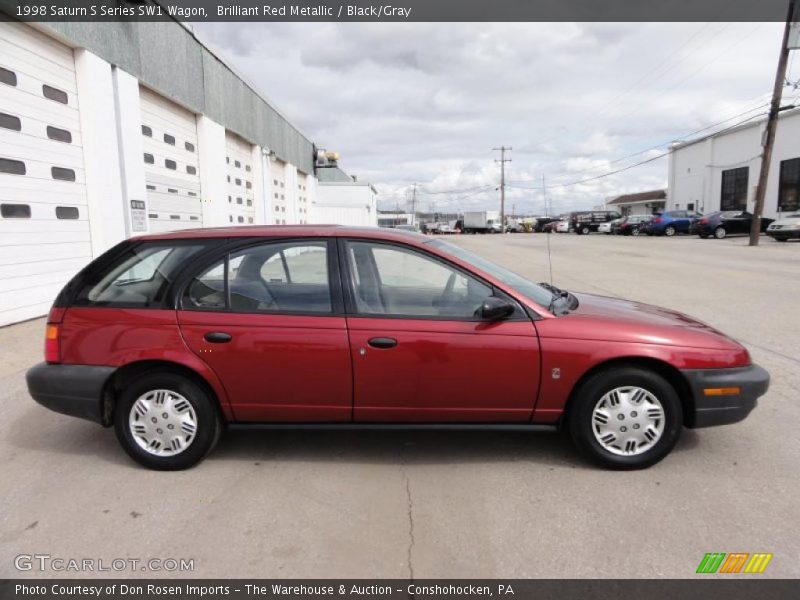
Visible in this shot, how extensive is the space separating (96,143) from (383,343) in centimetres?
783

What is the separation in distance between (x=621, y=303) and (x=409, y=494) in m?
2.18

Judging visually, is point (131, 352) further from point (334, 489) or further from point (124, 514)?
point (334, 489)

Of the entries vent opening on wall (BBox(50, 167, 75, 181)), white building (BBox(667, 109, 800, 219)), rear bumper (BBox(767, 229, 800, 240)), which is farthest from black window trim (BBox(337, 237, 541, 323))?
white building (BBox(667, 109, 800, 219))

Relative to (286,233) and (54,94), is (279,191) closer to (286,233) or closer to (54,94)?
(54,94)

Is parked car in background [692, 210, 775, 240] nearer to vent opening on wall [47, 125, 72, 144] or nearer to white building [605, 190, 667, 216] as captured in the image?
vent opening on wall [47, 125, 72, 144]

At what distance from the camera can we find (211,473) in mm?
3305

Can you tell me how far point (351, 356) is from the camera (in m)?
3.16

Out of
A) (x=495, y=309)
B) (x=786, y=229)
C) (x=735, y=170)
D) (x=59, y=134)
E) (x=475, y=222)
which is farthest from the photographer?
(x=475, y=222)

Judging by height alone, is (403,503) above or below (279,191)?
below

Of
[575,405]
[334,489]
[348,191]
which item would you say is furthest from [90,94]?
[348,191]

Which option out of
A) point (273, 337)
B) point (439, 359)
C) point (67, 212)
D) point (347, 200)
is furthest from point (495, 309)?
point (347, 200)

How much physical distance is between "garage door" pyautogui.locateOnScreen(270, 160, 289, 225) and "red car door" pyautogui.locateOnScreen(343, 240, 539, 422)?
703 inches

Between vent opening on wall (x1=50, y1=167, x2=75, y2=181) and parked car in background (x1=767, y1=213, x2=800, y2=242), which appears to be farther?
parked car in background (x1=767, y1=213, x2=800, y2=242)

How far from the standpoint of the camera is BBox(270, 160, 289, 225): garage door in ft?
66.9
